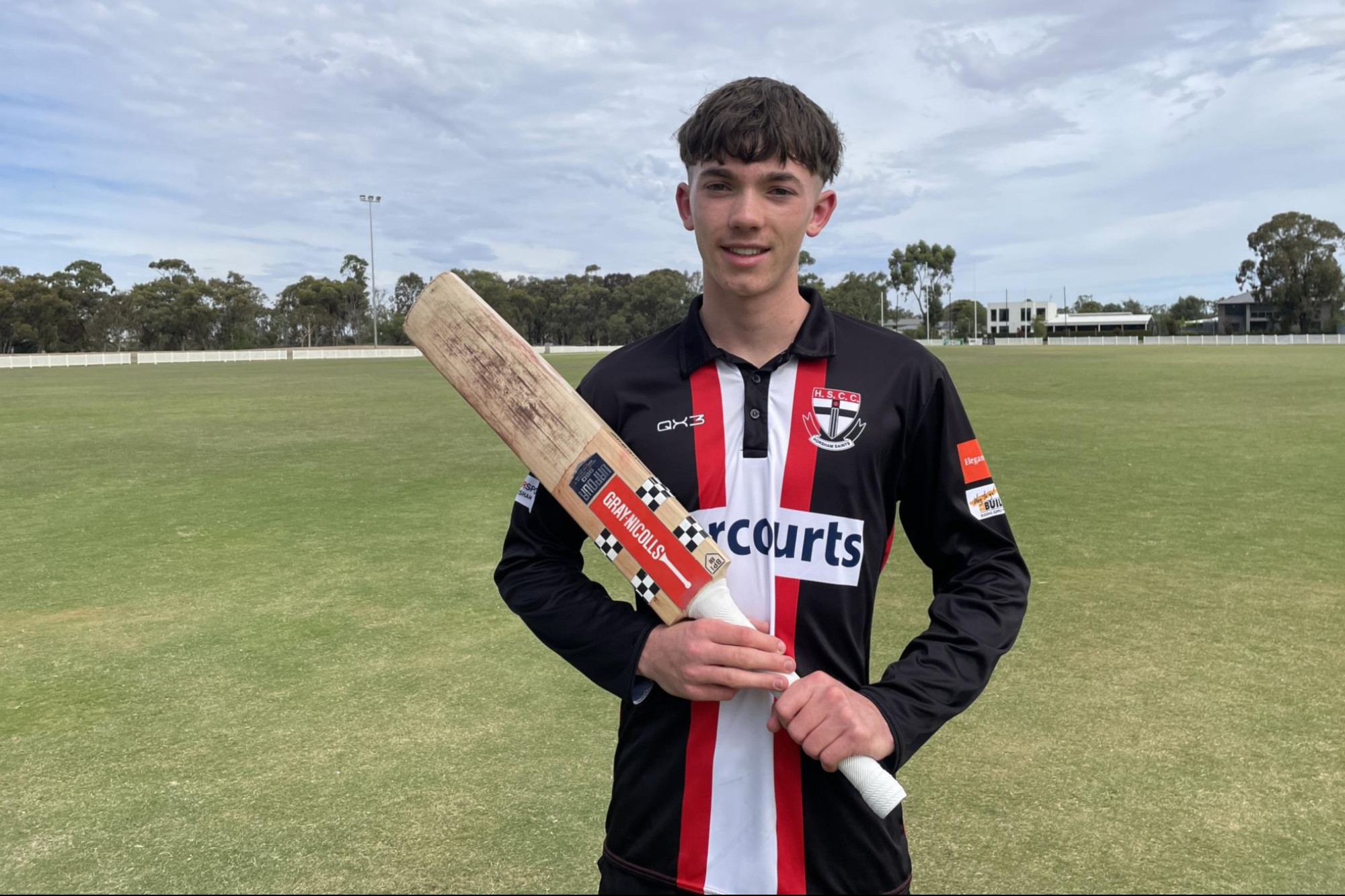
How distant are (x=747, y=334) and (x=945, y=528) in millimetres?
486

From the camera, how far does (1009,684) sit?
3.99 metres

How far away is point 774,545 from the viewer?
5.21 feet

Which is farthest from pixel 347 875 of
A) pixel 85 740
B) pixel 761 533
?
pixel 761 533

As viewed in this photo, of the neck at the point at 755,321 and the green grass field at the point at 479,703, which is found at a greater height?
the neck at the point at 755,321

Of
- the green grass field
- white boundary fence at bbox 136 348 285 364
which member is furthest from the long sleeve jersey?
white boundary fence at bbox 136 348 285 364

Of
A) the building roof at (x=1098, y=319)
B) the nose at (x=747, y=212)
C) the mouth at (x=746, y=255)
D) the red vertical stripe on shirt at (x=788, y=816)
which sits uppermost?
the building roof at (x=1098, y=319)

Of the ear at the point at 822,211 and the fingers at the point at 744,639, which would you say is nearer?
the fingers at the point at 744,639

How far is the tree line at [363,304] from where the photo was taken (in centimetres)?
7488

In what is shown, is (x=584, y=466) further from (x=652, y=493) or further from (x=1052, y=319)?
(x=1052, y=319)

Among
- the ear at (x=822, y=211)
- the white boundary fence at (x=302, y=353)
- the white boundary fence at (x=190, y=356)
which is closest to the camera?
the ear at (x=822, y=211)

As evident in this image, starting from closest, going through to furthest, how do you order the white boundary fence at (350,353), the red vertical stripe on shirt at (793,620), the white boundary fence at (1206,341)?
1. the red vertical stripe on shirt at (793,620)
2. the white boundary fence at (350,353)
3. the white boundary fence at (1206,341)

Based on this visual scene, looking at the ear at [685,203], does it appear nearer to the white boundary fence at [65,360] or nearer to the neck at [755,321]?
the neck at [755,321]

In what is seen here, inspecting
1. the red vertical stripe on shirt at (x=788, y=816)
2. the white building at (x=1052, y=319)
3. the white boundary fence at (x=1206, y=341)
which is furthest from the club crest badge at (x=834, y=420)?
the white building at (x=1052, y=319)

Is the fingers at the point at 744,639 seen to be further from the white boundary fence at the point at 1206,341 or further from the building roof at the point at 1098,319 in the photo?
the building roof at the point at 1098,319
